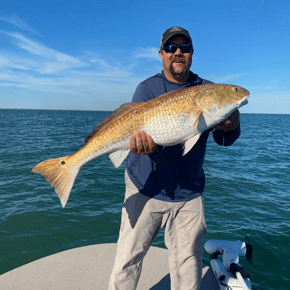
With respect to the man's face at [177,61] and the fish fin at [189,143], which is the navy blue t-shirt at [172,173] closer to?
the fish fin at [189,143]

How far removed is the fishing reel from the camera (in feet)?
12.0

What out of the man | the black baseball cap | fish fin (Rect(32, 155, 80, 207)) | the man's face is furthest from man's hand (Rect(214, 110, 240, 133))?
fish fin (Rect(32, 155, 80, 207))

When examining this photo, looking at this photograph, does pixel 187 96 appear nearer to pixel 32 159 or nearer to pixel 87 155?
pixel 87 155

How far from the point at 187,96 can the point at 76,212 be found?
24.4 ft

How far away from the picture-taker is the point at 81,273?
4062 millimetres

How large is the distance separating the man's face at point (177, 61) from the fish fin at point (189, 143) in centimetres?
98

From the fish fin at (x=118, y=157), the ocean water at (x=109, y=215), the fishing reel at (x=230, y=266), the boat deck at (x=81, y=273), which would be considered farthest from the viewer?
the ocean water at (x=109, y=215)

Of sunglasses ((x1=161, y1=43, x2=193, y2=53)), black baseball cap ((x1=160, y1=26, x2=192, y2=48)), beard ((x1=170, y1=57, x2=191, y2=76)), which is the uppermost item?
black baseball cap ((x1=160, y1=26, x2=192, y2=48))

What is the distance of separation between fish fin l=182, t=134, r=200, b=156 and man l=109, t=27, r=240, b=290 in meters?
0.15

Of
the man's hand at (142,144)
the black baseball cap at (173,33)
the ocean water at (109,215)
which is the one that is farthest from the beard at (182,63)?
the ocean water at (109,215)

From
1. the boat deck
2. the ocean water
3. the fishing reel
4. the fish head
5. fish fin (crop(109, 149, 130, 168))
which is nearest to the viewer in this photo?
the fish head

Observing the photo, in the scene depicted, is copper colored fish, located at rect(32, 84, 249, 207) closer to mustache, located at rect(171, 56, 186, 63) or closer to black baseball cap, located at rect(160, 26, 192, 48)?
mustache, located at rect(171, 56, 186, 63)

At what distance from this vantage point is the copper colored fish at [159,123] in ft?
9.66

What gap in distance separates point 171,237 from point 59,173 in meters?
1.84
